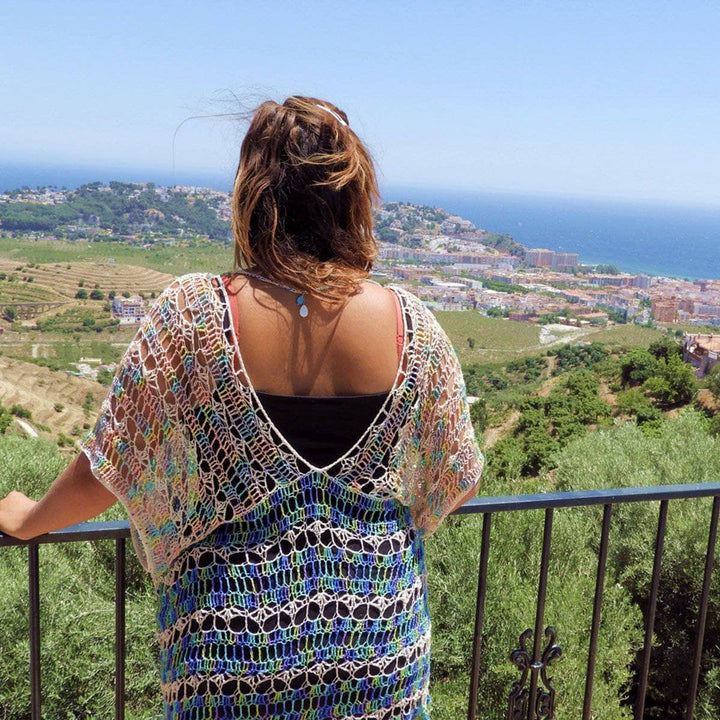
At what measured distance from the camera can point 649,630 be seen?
6.53 ft

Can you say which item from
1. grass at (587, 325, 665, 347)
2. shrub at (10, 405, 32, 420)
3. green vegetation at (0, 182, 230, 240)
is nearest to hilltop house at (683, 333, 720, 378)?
grass at (587, 325, 665, 347)

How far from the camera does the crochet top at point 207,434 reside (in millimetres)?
1062

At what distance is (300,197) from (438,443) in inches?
17.1

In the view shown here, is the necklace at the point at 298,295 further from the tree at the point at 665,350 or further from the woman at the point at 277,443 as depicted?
the tree at the point at 665,350

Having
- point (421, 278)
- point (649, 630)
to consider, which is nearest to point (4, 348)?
point (421, 278)

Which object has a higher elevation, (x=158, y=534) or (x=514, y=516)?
(x=158, y=534)

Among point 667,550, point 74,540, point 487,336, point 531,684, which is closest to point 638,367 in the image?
point 487,336

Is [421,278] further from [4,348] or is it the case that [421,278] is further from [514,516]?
[514,516]

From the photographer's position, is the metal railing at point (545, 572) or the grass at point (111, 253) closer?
the metal railing at point (545, 572)

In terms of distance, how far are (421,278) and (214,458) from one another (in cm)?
6378

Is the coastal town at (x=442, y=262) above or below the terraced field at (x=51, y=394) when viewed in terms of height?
above

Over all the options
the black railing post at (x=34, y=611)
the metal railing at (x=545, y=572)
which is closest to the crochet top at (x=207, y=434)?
the black railing post at (x=34, y=611)

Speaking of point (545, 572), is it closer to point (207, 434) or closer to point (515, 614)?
point (207, 434)

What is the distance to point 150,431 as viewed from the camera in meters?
1.10
